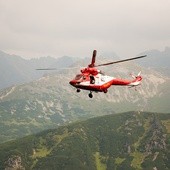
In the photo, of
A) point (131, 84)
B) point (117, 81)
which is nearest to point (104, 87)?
point (117, 81)

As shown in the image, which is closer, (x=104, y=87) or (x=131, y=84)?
(x=104, y=87)

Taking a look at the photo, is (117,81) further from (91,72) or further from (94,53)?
(94,53)

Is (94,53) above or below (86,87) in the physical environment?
above

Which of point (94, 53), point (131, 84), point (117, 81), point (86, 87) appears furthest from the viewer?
point (131, 84)

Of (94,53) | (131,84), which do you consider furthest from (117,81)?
(94,53)

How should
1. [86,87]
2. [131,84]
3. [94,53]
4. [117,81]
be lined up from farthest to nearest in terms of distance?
[131,84], [117,81], [86,87], [94,53]

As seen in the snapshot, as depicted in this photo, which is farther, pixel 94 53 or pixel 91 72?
pixel 91 72

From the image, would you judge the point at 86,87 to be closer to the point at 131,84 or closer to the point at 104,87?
the point at 104,87

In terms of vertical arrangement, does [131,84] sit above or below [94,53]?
below

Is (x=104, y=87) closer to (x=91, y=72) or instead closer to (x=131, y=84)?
(x=91, y=72)
